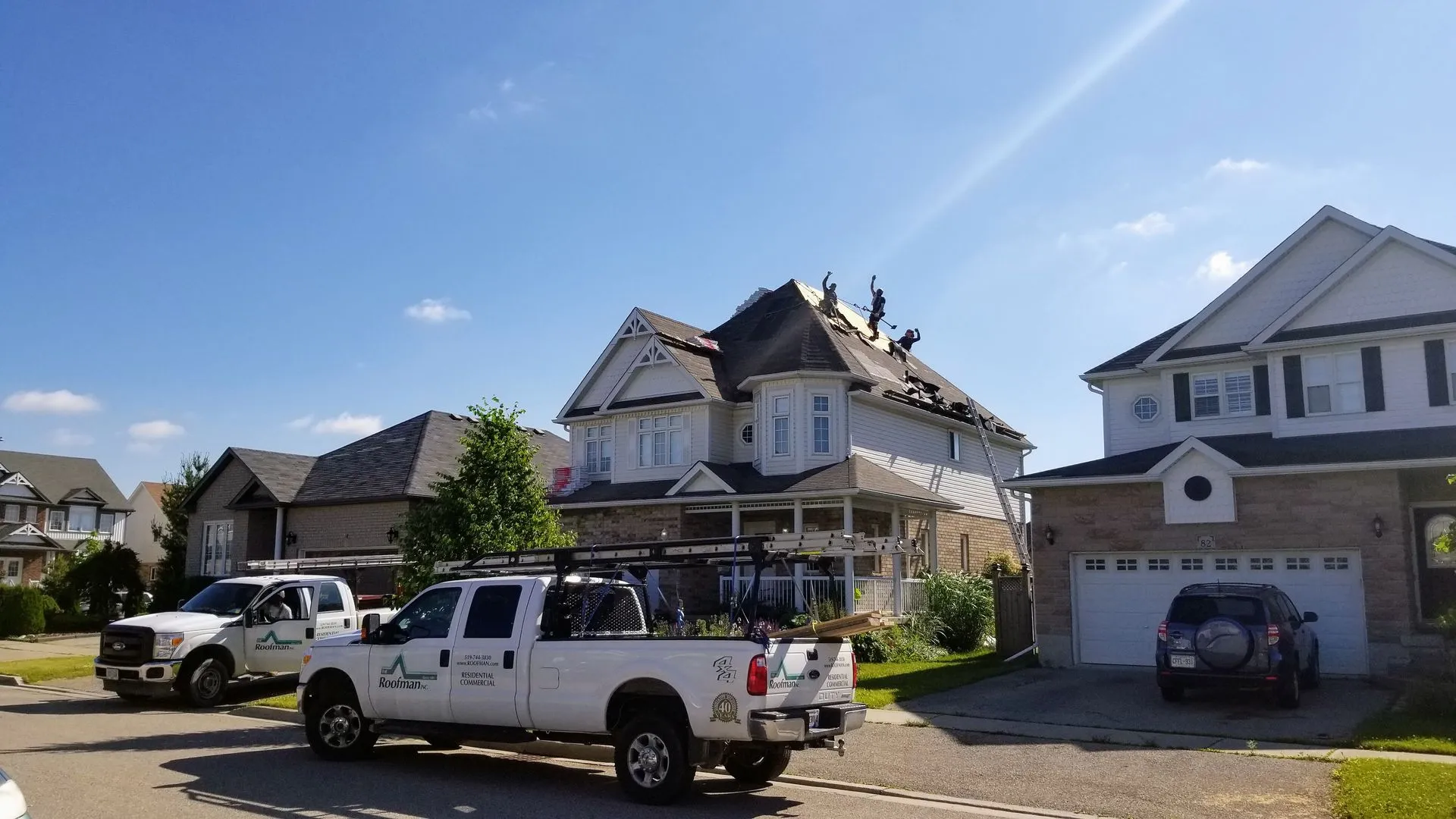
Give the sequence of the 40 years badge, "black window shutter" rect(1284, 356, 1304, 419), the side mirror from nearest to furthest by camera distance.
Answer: the 40 years badge → the side mirror → "black window shutter" rect(1284, 356, 1304, 419)

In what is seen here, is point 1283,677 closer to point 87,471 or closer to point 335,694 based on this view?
point 335,694

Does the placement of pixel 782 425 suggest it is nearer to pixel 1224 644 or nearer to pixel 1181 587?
pixel 1181 587

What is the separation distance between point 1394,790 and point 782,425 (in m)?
19.0

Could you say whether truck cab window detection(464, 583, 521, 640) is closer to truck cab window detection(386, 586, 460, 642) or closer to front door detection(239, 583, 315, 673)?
truck cab window detection(386, 586, 460, 642)

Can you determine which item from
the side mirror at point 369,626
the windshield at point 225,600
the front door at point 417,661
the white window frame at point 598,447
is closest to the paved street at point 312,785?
the front door at point 417,661

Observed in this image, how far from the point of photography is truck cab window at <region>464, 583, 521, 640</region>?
416 inches

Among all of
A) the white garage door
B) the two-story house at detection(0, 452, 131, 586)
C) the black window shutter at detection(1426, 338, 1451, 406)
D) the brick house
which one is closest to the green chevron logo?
the white garage door

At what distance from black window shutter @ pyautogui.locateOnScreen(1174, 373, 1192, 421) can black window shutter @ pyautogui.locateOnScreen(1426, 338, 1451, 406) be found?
14.4 ft

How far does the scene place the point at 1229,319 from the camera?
22531 mm

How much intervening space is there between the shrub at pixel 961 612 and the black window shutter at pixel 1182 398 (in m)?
5.65

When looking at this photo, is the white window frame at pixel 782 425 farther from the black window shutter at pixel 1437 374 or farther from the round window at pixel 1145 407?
the black window shutter at pixel 1437 374

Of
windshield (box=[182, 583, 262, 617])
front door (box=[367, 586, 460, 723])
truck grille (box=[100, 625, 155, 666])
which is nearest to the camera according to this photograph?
front door (box=[367, 586, 460, 723])

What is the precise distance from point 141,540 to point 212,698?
2522 inches

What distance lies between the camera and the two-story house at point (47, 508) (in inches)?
2060
